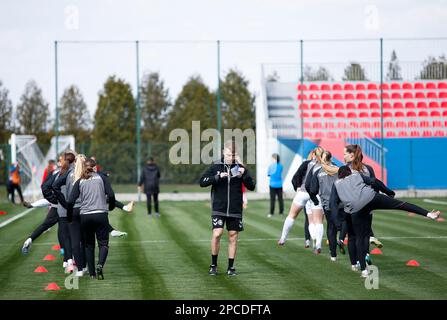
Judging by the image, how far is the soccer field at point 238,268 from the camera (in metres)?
11.7

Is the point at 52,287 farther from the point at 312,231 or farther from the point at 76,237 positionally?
the point at 312,231

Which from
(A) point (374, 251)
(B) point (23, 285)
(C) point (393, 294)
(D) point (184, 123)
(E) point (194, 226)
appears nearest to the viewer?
(C) point (393, 294)

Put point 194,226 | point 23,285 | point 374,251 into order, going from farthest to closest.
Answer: point 194,226 → point 374,251 → point 23,285

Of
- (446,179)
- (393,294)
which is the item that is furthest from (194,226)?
(446,179)

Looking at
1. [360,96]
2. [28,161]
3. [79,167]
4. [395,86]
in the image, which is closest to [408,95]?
[395,86]

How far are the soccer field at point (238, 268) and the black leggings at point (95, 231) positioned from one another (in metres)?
0.41

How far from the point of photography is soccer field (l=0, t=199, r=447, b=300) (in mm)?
11703

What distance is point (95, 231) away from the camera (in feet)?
43.7

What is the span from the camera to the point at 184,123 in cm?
6512

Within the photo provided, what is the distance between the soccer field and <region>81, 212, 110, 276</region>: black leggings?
412mm

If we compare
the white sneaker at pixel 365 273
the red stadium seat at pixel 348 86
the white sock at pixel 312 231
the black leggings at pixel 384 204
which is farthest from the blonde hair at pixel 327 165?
the red stadium seat at pixel 348 86

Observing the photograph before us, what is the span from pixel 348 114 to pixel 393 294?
113 ft

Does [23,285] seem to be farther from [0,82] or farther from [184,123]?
[0,82]

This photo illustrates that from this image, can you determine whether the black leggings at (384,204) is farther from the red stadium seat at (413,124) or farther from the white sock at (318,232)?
the red stadium seat at (413,124)
